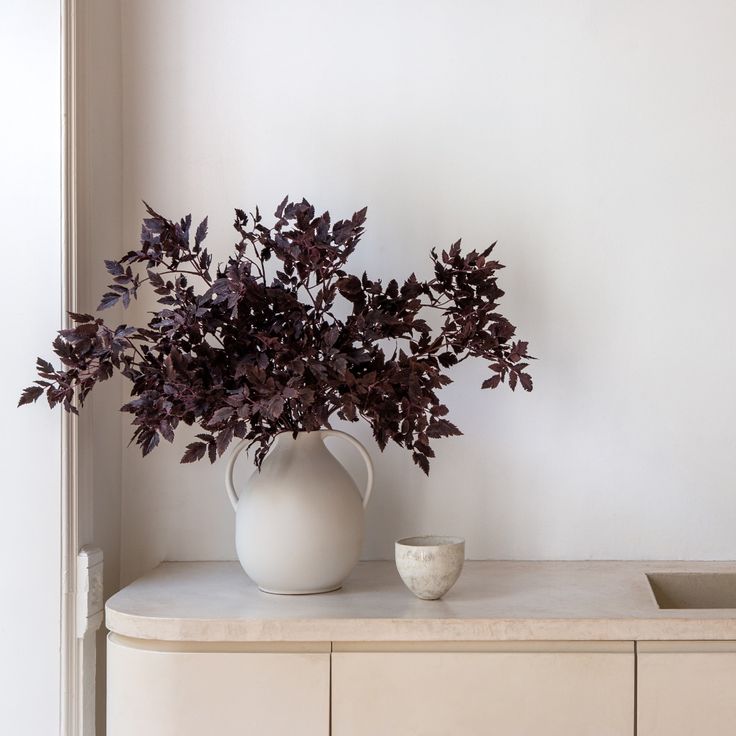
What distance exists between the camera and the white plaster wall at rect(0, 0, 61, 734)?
1.43m

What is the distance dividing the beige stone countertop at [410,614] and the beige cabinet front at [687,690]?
0.03m

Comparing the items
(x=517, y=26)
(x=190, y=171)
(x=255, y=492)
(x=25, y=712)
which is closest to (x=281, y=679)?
(x=255, y=492)

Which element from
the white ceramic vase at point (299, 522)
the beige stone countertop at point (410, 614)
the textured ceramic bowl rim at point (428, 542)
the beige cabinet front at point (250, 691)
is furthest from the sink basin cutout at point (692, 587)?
the beige cabinet front at point (250, 691)

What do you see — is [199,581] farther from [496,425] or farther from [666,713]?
[666,713]

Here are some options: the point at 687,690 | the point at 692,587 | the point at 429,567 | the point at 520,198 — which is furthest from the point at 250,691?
the point at 520,198

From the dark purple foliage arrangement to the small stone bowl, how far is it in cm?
17

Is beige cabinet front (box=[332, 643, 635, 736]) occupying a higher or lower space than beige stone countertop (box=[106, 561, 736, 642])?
lower

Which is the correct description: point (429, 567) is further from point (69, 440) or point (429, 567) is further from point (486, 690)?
point (69, 440)

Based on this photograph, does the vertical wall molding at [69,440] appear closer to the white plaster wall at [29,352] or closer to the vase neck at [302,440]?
the white plaster wall at [29,352]

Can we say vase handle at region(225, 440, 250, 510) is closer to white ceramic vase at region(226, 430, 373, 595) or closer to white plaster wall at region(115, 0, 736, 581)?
white ceramic vase at region(226, 430, 373, 595)

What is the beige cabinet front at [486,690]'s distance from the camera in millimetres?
1250

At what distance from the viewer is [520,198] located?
173 centimetres

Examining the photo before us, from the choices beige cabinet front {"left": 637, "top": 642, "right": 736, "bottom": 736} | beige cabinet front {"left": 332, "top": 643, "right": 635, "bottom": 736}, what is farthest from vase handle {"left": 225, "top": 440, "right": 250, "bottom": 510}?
beige cabinet front {"left": 637, "top": 642, "right": 736, "bottom": 736}

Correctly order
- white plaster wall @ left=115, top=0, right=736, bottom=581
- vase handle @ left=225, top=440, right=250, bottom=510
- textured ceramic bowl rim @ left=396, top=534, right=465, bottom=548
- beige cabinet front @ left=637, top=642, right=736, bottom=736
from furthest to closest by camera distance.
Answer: white plaster wall @ left=115, top=0, right=736, bottom=581 < vase handle @ left=225, top=440, right=250, bottom=510 < textured ceramic bowl rim @ left=396, top=534, right=465, bottom=548 < beige cabinet front @ left=637, top=642, right=736, bottom=736
